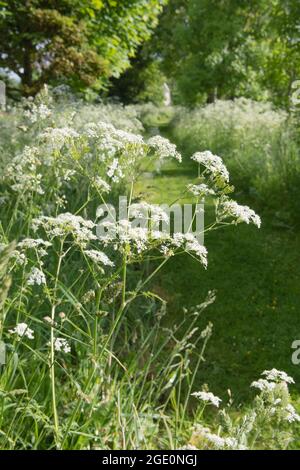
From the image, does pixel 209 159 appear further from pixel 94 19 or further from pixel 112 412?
pixel 94 19

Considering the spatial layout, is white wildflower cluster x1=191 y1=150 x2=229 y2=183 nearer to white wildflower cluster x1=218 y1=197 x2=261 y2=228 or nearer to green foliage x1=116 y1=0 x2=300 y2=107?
white wildflower cluster x1=218 y1=197 x2=261 y2=228

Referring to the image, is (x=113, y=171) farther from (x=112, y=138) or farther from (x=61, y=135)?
(x=61, y=135)

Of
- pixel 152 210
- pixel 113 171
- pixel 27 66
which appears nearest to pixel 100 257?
pixel 152 210

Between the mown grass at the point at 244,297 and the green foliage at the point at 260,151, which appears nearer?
the mown grass at the point at 244,297

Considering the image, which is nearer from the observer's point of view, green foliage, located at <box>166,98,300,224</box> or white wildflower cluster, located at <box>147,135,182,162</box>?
white wildflower cluster, located at <box>147,135,182,162</box>

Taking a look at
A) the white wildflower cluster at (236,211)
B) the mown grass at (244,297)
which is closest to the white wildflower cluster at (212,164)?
the white wildflower cluster at (236,211)

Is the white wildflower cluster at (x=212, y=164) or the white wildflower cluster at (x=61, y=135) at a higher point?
the white wildflower cluster at (x=61, y=135)

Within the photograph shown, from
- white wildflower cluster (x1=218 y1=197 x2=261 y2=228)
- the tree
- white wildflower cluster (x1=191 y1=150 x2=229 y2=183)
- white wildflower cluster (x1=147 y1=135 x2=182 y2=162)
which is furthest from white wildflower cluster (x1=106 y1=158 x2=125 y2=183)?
the tree

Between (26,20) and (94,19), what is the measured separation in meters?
1.79

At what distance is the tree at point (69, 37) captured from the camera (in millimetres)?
11945

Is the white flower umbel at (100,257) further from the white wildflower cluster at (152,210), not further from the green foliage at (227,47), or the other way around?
the green foliage at (227,47)

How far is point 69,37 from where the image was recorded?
11.9m

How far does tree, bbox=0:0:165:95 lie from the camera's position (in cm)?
1195
